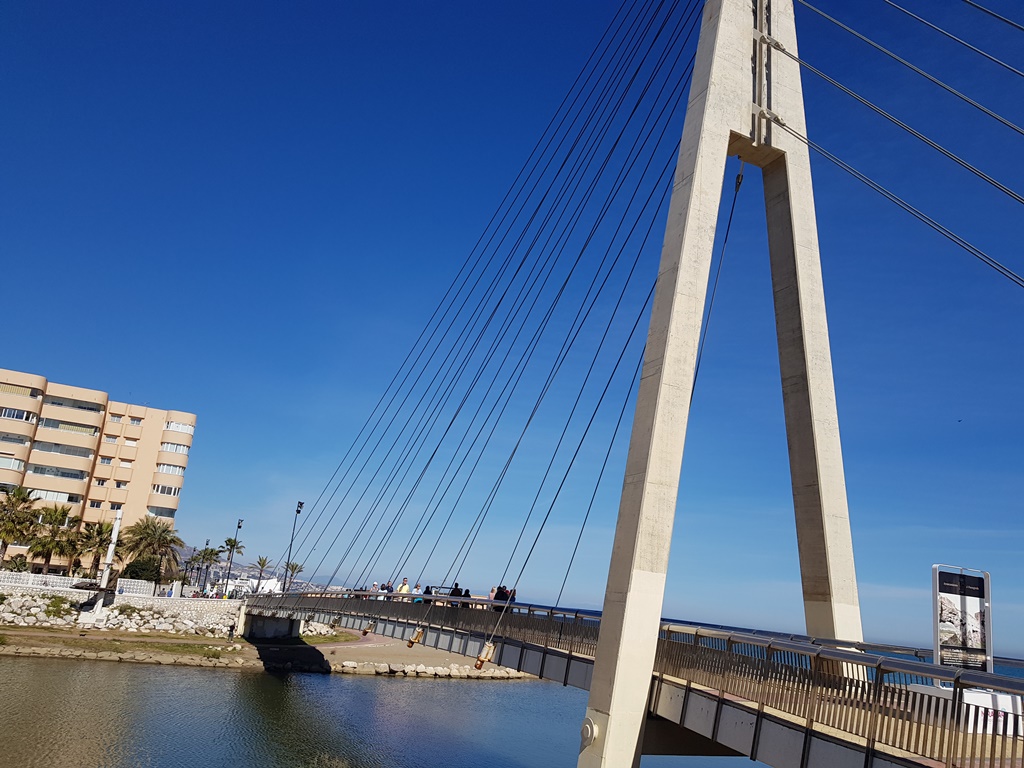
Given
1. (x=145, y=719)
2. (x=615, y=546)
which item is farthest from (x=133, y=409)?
(x=615, y=546)

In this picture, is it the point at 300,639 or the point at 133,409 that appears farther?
the point at 133,409

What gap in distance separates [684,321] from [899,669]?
8377mm

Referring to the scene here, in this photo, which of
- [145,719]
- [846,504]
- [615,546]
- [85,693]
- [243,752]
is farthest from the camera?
[85,693]

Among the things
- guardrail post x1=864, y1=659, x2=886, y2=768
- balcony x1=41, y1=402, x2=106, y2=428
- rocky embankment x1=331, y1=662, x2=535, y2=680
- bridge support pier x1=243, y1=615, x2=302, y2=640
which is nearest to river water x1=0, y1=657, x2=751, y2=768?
rocky embankment x1=331, y1=662, x2=535, y2=680

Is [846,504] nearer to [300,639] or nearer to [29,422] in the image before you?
[300,639]

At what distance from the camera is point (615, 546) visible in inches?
628

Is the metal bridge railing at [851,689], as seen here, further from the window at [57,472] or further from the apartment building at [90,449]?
the window at [57,472]

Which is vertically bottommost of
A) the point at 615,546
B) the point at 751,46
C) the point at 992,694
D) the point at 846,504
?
the point at 992,694

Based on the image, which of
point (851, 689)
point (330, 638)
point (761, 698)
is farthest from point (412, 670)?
point (851, 689)

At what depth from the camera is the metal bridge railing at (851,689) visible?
27.6 ft

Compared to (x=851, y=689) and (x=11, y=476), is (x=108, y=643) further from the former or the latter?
(x=851, y=689)

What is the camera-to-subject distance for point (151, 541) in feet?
208

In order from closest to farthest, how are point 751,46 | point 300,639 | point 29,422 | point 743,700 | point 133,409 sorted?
1. point 743,700
2. point 751,46
3. point 300,639
4. point 29,422
5. point 133,409

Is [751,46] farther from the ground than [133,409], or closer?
farther from the ground
